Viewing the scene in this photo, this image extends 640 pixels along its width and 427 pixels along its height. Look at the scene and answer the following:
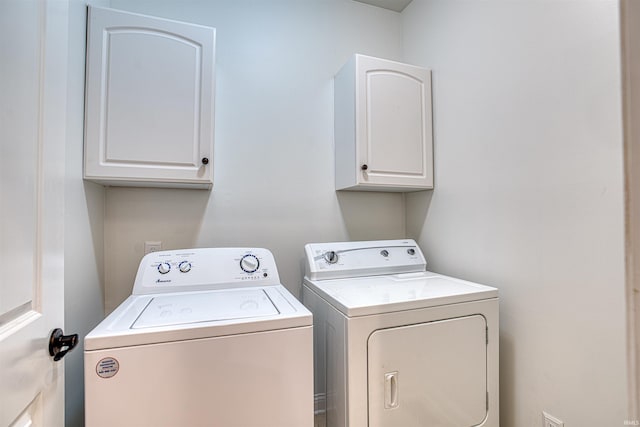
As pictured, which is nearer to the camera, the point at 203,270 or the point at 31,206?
the point at 31,206

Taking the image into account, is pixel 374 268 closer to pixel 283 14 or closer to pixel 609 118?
pixel 609 118

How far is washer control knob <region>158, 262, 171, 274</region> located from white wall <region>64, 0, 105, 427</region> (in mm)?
290

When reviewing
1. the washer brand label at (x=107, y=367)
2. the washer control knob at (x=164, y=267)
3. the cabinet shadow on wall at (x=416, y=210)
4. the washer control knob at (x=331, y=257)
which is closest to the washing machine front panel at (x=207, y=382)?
the washer brand label at (x=107, y=367)

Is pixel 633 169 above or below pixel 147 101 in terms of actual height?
below

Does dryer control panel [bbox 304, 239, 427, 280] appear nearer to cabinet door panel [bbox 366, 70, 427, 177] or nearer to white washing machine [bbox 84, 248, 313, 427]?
cabinet door panel [bbox 366, 70, 427, 177]

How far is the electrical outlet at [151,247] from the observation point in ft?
5.19

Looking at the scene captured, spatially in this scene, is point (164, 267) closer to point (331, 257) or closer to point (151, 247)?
point (151, 247)

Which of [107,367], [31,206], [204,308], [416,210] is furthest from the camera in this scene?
[416,210]

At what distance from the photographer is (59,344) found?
2.27 feet

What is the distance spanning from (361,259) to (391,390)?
722 millimetres

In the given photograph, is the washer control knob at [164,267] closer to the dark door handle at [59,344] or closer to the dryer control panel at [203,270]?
the dryer control panel at [203,270]

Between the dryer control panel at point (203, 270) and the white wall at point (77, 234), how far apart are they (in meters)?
0.21

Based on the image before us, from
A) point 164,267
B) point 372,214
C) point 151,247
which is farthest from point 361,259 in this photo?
point 151,247

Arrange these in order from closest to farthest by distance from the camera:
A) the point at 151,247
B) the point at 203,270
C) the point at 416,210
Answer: the point at 203,270
the point at 151,247
the point at 416,210
